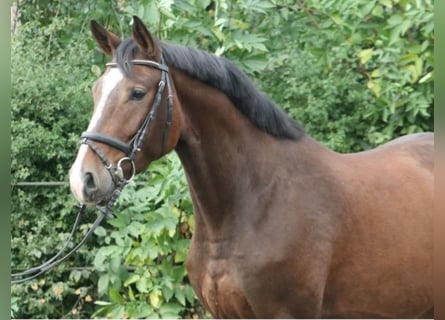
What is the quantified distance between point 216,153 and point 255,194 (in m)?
0.22

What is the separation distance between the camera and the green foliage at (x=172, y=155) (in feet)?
15.3

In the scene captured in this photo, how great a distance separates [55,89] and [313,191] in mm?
2699

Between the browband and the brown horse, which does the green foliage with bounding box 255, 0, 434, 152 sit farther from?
the browband

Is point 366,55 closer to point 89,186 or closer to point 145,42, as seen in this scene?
point 145,42

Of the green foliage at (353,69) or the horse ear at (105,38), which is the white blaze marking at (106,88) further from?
the green foliage at (353,69)

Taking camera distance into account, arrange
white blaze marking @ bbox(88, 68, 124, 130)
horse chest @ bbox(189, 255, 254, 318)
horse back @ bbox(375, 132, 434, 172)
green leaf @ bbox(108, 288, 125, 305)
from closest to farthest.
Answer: white blaze marking @ bbox(88, 68, 124, 130), horse chest @ bbox(189, 255, 254, 318), horse back @ bbox(375, 132, 434, 172), green leaf @ bbox(108, 288, 125, 305)

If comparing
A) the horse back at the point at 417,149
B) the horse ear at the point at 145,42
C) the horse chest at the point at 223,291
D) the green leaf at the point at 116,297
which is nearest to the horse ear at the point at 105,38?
the horse ear at the point at 145,42

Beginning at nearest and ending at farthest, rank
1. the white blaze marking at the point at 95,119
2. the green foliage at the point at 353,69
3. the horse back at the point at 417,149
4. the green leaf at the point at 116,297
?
the white blaze marking at the point at 95,119, the horse back at the point at 417,149, the green leaf at the point at 116,297, the green foliage at the point at 353,69

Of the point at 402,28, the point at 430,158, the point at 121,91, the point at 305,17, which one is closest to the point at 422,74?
the point at 402,28

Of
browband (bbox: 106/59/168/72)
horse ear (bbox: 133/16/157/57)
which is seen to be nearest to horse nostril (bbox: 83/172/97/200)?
browband (bbox: 106/59/168/72)

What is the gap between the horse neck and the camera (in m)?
2.82

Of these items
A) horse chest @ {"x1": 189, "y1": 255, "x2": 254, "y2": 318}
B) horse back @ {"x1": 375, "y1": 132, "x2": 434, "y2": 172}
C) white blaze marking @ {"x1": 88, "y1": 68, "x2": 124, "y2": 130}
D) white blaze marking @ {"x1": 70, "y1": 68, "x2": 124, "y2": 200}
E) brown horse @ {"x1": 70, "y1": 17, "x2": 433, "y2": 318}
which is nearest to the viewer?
white blaze marking @ {"x1": 70, "y1": 68, "x2": 124, "y2": 200}

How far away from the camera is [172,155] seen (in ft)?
14.7

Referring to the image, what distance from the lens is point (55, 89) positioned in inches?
200
